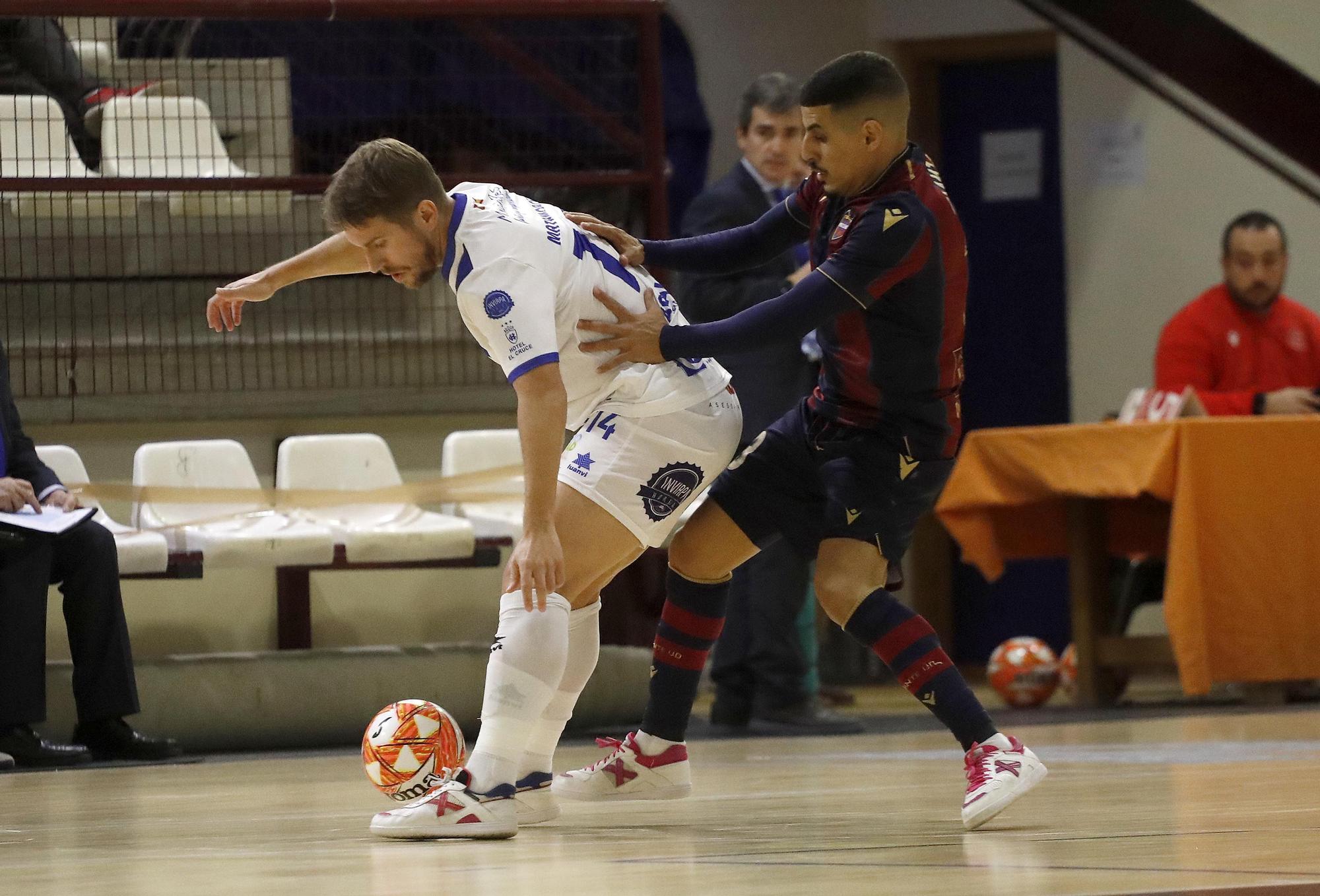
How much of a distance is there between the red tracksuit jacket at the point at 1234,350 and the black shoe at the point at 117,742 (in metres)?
3.93

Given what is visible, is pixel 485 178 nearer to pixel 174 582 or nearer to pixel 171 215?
pixel 171 215

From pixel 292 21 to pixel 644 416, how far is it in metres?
3.87

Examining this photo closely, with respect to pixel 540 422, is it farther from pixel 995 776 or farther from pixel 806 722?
pixel 806 722

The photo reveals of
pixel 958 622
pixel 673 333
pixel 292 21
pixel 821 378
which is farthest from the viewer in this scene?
pixel 958 622

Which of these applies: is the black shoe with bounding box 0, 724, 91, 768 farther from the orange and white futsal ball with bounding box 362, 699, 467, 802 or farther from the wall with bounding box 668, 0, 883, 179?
Result: the wall with bounding box 668, 0, 883, 179

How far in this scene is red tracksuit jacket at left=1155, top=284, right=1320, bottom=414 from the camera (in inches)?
277

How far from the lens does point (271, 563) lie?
5789mm

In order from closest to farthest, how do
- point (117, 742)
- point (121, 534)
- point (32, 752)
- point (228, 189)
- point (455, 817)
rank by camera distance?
point (455, 817) < point (32, 752) < point (117, 742) < point (121, 534) < point (228, 189)

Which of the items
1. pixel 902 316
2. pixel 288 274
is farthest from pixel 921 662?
pixel 288 274

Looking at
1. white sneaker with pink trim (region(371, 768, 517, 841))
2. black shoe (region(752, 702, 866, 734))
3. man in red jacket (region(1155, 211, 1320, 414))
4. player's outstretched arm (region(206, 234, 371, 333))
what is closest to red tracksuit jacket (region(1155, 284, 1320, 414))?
man in red jacket (region(1155, 211, 1320, 414))

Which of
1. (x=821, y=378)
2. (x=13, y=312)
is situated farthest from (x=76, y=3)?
(x=821, y=378)

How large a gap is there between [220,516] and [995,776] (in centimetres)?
351

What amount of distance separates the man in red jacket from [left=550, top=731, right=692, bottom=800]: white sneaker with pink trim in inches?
159

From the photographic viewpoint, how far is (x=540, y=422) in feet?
9.65
